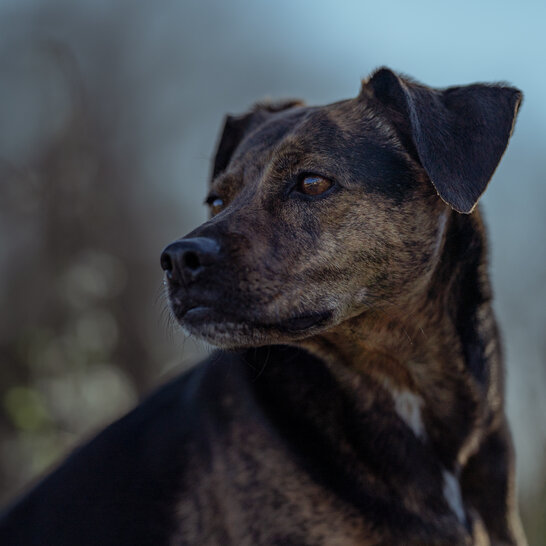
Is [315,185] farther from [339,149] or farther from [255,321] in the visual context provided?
[255,321]

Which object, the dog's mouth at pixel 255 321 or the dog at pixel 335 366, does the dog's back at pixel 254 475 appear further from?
the dog's mouth at pixel 255 321

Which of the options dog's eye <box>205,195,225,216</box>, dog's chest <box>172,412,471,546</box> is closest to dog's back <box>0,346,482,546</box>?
dog's chest <box>172,412,471,546</box>

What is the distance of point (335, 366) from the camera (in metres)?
Result: 2.89

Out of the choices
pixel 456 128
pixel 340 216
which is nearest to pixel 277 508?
pixel 340 216

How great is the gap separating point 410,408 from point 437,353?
0.78ft

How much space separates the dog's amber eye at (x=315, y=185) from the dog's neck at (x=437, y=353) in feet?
1.68

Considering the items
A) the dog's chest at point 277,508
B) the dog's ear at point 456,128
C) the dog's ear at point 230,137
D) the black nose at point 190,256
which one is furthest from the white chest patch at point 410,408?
the dog's ear at point 230,137

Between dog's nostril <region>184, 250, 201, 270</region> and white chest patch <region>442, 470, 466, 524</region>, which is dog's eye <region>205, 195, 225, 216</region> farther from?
white chest patch <region>442, 470, 466, 524</region>

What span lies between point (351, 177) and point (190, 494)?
130 centimetres

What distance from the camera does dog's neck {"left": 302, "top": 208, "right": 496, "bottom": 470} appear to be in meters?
2.84

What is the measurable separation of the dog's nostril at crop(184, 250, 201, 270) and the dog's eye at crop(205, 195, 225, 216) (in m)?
A: 0.77

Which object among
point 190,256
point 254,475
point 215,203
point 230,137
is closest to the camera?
point 190,256

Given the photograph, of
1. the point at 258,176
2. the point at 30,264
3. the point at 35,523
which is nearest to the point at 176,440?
the point at 35,523

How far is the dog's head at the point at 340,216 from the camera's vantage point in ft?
8.37
